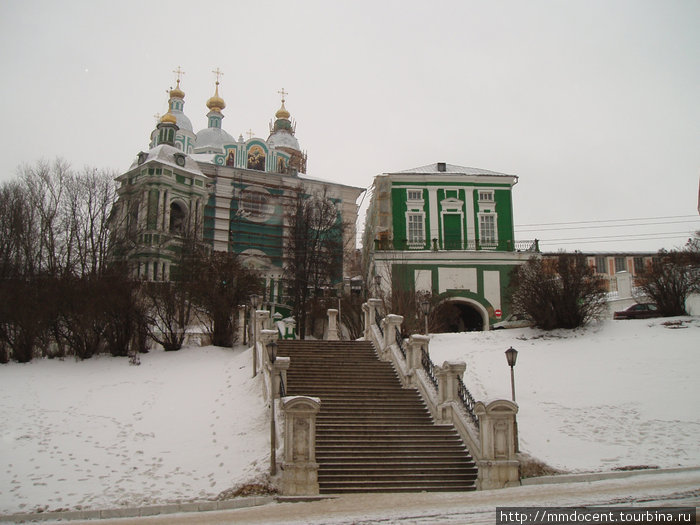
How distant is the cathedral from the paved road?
Result: 2502 centimetres

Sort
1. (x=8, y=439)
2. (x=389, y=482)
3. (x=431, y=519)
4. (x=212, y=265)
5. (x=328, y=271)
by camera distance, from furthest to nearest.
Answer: (x=328, y=271)
(x=212, y=265)
(x=8, y=439)
(x=389, y=482)
(x=431, y=519)

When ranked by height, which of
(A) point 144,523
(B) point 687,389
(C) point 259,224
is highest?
(C) point 259,224

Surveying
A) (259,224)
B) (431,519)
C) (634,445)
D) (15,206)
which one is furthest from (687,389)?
(259,224)

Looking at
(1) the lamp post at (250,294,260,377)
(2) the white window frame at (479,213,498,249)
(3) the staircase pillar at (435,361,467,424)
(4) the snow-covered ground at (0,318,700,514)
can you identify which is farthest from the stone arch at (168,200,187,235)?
(3) the staircase pillar at (435,361,467,424)

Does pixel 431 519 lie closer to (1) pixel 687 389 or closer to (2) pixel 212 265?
(1) pixel 687 389

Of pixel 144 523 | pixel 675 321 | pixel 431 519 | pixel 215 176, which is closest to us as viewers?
pixel 431 519

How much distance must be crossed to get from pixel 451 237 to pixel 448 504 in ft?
92.2

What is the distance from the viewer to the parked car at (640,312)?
25.7 meters

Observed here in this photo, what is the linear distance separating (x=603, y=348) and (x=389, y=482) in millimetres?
11158

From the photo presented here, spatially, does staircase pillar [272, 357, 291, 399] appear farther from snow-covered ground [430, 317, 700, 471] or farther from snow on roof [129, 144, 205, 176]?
snow on roof [129, 144, 205, 176]

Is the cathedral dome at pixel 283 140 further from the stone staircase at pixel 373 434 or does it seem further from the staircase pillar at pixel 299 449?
the staircase pillar at pixel 299 449

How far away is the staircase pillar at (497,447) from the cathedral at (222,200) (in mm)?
25321

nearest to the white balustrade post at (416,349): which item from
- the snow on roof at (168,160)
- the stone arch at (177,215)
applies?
the stone arch at (177,215)

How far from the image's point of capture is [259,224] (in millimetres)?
48844
